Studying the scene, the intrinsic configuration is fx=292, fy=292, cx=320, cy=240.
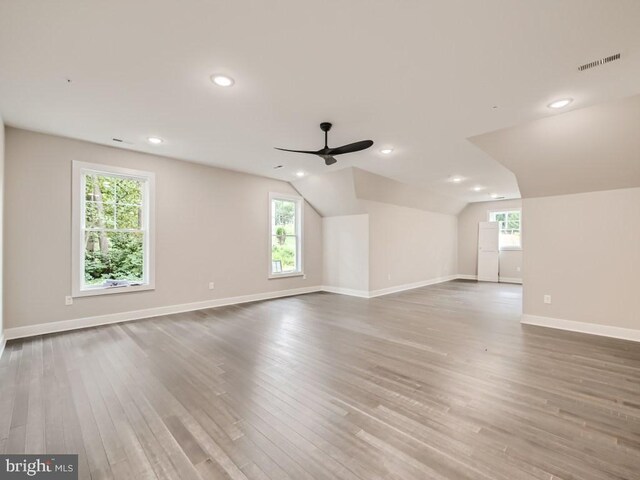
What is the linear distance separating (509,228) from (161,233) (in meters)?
9.84

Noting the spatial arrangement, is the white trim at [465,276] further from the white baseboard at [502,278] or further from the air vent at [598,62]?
the air vent at [598,62]

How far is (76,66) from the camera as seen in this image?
2484 millimetres

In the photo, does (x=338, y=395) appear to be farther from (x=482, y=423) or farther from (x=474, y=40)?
(x=474, y=40)

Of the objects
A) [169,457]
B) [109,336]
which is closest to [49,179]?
[109,336]

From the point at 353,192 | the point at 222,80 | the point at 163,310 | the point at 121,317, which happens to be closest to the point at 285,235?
the point at 353,192

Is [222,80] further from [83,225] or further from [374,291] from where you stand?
[374,291]

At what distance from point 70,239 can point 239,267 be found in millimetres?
2756

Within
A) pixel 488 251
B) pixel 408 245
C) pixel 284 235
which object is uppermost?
pixel 284 235

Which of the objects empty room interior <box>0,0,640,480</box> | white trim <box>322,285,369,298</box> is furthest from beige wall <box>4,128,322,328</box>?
white trim <box>322,285,369,298</box>

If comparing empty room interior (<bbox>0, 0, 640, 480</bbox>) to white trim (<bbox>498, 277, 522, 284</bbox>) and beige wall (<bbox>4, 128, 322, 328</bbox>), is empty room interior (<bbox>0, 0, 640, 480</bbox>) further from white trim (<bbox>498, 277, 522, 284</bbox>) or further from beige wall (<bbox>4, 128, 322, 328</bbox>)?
white trim (<bbox>498, 277, 522, 284</bbox>)

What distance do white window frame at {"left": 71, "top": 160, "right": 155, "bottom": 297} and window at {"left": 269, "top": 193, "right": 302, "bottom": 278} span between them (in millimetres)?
2423

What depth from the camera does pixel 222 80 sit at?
106 inches

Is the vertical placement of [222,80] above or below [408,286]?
above

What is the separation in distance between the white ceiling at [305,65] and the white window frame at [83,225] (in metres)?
0.63
